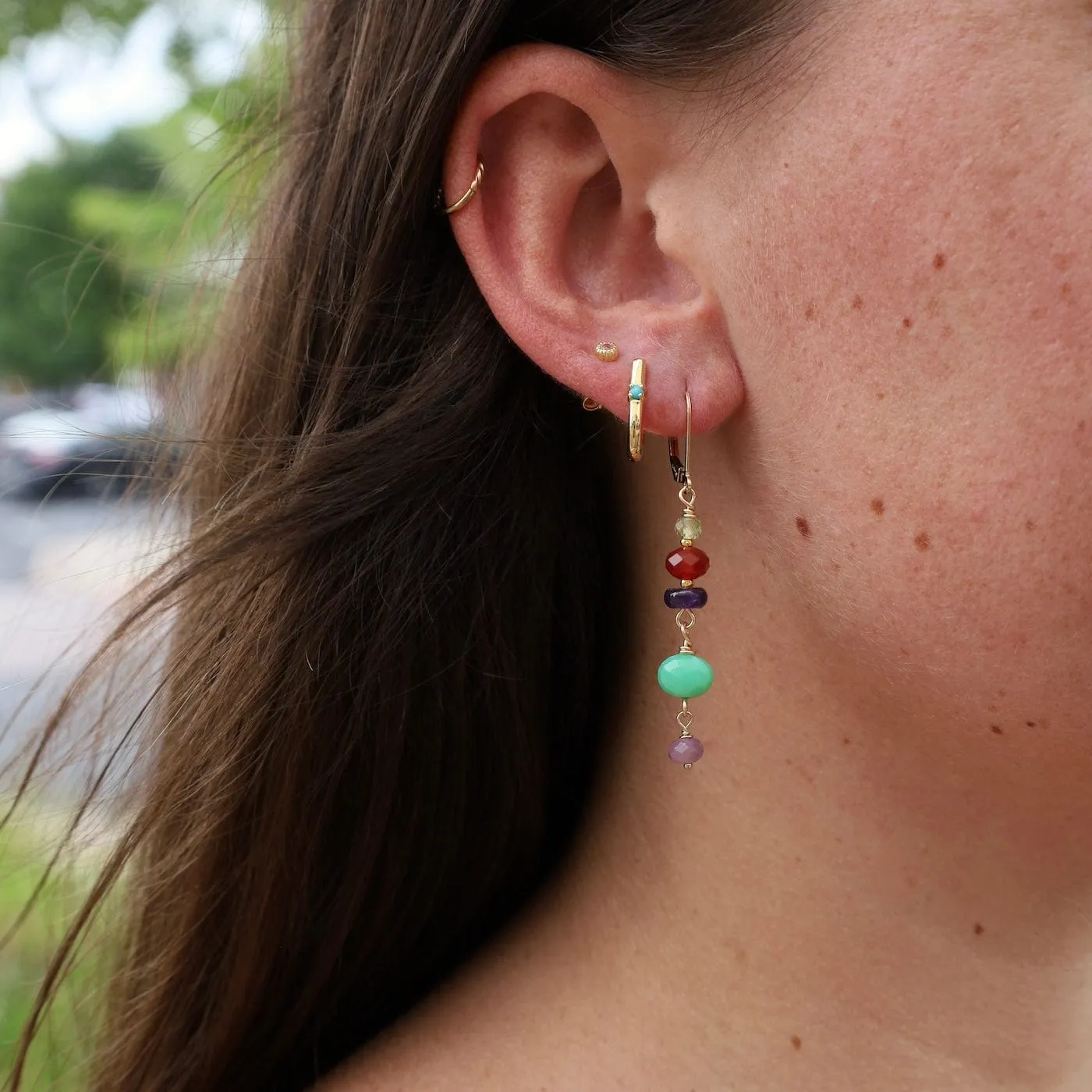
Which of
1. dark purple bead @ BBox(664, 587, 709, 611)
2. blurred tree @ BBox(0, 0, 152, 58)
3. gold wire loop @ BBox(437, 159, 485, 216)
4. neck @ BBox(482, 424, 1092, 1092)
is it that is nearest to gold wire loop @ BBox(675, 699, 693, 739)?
neck @ BBox(482, 424, 1092, 1092)

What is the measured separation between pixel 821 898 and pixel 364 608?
579mm

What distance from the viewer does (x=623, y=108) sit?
3.39 feet

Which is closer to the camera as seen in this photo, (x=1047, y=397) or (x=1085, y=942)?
(x=1047, y=397)

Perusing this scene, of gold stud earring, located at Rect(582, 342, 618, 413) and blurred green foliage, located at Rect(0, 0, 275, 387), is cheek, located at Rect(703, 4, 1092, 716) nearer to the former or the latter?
gold stud earring, located at Rect(582, 342, 618, 413)

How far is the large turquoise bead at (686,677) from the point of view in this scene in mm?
1069

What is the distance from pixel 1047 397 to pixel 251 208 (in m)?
1.04

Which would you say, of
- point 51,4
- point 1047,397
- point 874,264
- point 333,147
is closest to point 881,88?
point 874,264

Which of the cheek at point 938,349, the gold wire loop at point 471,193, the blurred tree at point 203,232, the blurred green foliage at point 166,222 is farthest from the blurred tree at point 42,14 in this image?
the cheek at point 938,349

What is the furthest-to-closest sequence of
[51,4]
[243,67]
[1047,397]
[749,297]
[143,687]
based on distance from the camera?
[51,4], [243,67], [143,687], [749,297], [1047,397]

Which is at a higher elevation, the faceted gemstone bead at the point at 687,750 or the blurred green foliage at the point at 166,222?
the blurred green foliage at the point at 166,222

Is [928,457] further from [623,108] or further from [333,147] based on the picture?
[333,147]

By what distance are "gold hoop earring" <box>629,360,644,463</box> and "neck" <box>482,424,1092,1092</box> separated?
129 millimetres

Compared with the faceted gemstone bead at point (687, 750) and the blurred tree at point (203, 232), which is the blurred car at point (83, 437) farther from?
the faceted gemstone bead at point (687, 750)

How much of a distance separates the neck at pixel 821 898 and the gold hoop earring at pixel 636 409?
0.13 meters
